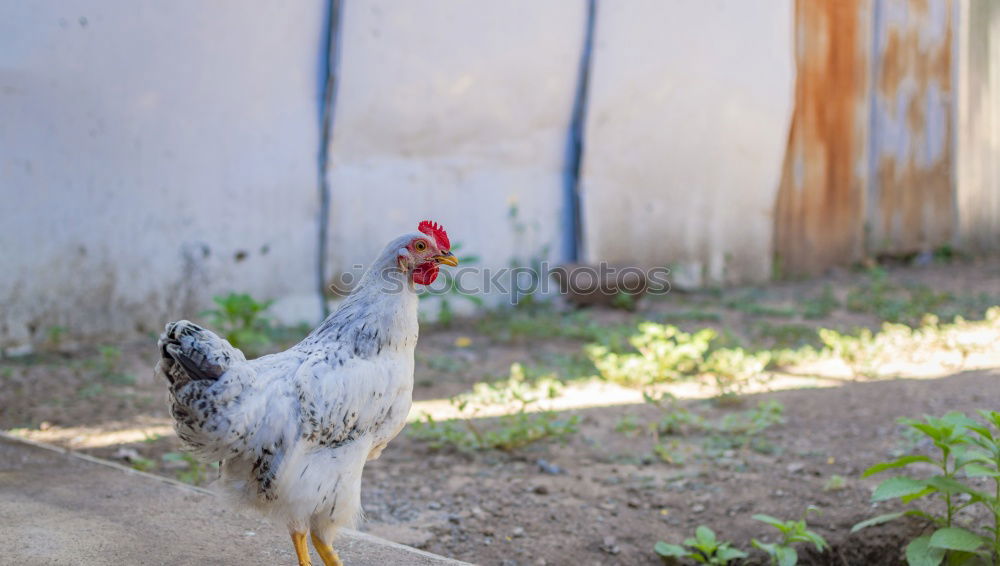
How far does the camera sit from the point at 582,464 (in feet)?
14.9

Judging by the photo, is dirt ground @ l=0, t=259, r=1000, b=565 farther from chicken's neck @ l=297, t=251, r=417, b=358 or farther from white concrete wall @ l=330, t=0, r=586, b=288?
white concrete wall @ l=330, t=0, r=586, b=288

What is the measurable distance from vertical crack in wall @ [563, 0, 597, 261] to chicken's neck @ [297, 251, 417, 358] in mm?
5008

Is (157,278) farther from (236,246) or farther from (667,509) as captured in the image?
(667,509)

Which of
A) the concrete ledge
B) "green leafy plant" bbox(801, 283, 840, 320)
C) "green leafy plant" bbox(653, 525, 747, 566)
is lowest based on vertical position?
"green leafy plant" bbox(653, 525, 747, 566)

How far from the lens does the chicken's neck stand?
3.05 meters

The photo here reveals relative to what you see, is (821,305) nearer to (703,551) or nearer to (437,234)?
(703,551)

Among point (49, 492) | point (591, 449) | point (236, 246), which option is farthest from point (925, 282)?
point (49, 492)

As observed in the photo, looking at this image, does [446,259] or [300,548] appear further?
[446,259]

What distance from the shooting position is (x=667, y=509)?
4039 mm

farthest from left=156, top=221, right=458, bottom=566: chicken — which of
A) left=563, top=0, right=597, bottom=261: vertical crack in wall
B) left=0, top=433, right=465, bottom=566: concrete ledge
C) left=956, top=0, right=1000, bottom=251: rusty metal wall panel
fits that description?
left=956, top=0, right=1000, bottom=251: rusty metal wall panel

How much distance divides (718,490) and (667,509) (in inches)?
11.3

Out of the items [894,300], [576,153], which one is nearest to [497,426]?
[576,153]

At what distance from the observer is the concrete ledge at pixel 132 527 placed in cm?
318

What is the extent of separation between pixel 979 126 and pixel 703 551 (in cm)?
880
